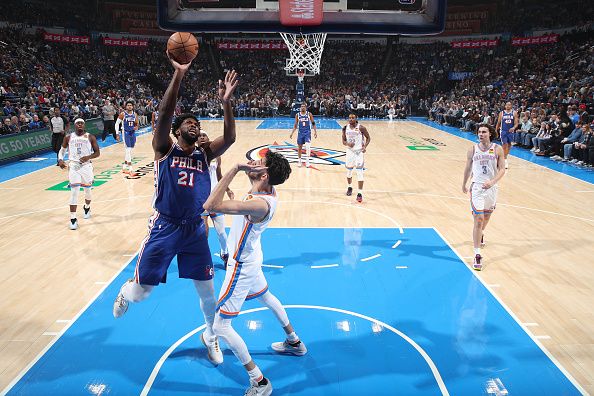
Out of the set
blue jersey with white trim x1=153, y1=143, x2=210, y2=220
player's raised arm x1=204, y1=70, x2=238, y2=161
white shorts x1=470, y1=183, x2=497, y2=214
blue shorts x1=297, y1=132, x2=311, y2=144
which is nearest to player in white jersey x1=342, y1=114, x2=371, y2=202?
white shorts x1=470, y1=183, x2=497, y2=214

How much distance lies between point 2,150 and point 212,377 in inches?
532

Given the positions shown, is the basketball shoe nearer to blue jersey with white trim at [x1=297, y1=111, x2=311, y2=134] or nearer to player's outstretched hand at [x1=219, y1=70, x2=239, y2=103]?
player's outstretched hand at [x1=219, y1=70, x2=239, y2=103]

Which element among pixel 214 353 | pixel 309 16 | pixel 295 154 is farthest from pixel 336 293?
pixel 295 154

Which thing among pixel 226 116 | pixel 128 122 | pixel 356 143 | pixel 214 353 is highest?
pixel 226 116

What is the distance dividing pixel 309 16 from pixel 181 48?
341 centimetres

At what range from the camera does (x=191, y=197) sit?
13.0ft

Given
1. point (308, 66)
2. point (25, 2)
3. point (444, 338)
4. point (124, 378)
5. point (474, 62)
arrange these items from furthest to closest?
1. point (474, 62)
2. point (25, 2)
3. point (308, 66)
4. point (444, 338)
5. point (124, 378)

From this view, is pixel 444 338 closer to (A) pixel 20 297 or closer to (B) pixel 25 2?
(A) pixel 20 297

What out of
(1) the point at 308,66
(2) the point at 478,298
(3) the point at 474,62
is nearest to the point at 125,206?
(2) the point at 478,298

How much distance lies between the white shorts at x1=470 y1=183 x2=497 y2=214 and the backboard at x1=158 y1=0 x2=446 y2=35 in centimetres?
235

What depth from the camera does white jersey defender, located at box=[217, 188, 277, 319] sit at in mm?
3900

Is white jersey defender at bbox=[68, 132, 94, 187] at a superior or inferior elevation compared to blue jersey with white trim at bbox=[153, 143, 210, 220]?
inferior

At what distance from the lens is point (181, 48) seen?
3963mm

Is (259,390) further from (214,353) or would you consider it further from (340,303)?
(340,303)
